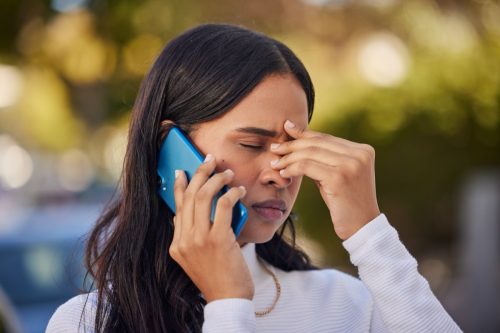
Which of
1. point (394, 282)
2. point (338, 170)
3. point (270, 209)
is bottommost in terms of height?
point (394, 282)

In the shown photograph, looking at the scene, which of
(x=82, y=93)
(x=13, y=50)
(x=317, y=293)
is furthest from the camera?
(x=13, y=50)

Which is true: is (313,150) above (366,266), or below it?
above

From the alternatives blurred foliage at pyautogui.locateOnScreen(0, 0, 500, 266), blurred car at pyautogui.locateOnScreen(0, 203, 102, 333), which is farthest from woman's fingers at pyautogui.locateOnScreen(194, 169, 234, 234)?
blurred foliage at pyautogui.locateOnScreen(0, 0, 500, 266)

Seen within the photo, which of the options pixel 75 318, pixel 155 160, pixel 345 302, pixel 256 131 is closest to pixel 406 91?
pixel 345 302

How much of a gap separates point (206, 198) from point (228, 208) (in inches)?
2.3

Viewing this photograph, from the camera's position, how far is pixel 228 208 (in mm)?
2080

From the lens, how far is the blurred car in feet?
20.3

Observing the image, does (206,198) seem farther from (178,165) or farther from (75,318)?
(75,318)

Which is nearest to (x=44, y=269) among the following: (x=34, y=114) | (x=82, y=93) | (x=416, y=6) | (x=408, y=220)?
(x=408, y=220)

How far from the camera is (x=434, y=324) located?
214cm

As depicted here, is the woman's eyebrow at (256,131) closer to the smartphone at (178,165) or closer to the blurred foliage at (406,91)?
the smartphone at (178,165)

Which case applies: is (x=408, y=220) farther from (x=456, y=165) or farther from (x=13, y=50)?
(x=13, y=50)

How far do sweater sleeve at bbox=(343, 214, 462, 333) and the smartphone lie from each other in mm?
273

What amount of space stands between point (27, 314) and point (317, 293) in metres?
4.04
